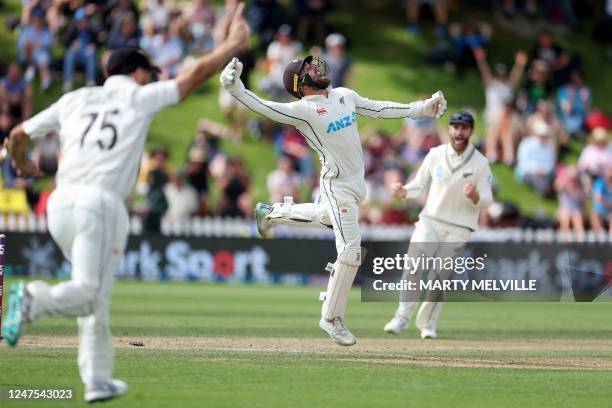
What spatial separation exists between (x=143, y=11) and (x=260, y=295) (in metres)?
12.3

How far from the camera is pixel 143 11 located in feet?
106

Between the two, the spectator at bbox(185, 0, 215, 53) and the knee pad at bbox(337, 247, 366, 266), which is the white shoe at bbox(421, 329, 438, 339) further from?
the spectator at bbox(185, 0, 215, 53)

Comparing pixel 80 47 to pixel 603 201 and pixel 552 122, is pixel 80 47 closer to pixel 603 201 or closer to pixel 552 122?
pixel 552 122

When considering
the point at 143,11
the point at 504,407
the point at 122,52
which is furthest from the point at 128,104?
the point at 143,11

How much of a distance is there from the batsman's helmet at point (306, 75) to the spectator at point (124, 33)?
52.7 feet

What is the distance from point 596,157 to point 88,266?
2095cm

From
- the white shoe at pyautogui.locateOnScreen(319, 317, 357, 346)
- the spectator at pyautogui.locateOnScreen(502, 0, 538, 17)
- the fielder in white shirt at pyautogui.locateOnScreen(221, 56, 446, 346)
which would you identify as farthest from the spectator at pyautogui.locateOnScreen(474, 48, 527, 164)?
the white shoe at pyautogui.locateOnScreen(319, 317, 357, 346)

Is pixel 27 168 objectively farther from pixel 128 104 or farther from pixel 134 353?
pixel 134 353

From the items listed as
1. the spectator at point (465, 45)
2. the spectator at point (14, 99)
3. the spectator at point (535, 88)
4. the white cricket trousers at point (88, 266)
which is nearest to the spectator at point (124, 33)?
the spectator at point (14, 99)

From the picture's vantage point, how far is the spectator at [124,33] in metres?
28.1

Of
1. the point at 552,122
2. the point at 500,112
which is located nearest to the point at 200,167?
the point at 500,112

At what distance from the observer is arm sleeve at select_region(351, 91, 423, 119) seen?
12.8m

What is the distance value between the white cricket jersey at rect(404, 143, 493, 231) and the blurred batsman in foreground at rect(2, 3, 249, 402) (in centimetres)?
626

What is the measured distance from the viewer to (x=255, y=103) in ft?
39.1
